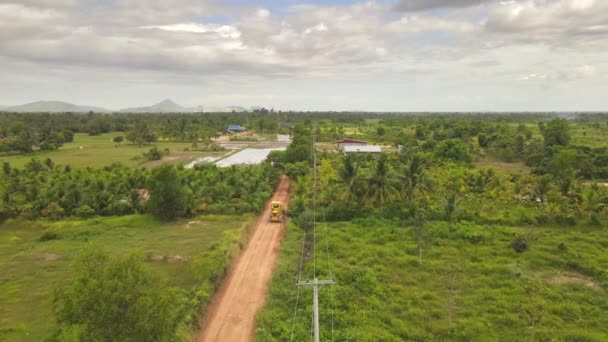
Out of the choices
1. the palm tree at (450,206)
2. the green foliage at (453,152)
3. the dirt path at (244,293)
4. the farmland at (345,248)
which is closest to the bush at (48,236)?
the farmland at (345,248)

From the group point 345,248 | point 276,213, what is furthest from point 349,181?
point 345,248

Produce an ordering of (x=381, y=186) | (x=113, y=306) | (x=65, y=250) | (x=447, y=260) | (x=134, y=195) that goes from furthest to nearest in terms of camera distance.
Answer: (x=134, y=195)
(x=381, y=186)
(x=65, y=250)
(x=447, y=260)
(x=113, y=306)

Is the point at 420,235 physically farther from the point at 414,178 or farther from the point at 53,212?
the point at 53,212

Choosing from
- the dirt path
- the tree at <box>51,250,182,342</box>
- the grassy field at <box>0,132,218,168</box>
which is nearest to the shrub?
the dirt path

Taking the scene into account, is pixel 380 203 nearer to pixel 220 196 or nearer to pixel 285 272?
pixel 285 272

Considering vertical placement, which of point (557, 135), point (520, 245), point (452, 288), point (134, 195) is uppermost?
point (557, 135)

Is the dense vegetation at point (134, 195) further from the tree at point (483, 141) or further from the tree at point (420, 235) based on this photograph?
the tree at point (483, 141)
